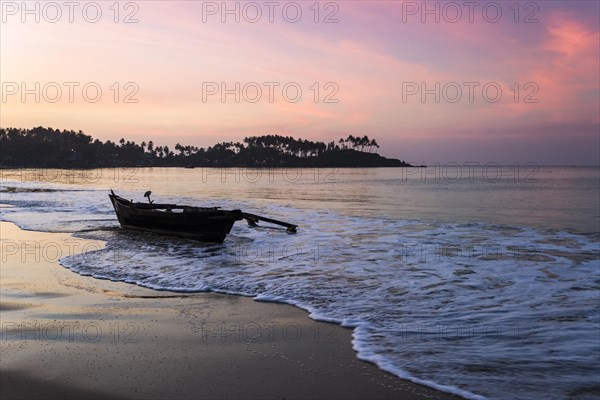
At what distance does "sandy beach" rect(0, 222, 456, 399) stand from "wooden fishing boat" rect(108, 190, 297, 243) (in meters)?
7.28

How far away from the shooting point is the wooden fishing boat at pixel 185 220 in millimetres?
16344

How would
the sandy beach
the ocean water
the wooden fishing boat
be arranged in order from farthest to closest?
the wooden fishing boat, the ocean water, the sandy beach

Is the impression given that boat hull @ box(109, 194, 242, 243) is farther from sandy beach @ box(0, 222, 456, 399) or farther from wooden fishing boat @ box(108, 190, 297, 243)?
sandy beach @ box(0, 222, 456, 399)

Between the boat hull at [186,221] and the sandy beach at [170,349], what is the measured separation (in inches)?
286

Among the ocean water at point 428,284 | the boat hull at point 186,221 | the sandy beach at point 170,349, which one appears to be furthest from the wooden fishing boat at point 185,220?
the sandy beach at point 170,349

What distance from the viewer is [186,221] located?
16.9 metres

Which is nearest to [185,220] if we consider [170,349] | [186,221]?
[186,221]

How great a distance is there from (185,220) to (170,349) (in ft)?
37.5

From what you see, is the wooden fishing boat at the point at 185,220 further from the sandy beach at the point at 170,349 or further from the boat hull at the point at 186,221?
the sandy beach at the point at 170,349

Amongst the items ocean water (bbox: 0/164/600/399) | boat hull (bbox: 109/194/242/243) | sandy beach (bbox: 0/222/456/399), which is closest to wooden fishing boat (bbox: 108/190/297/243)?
boat hull (bbox: 109/194/242/243)

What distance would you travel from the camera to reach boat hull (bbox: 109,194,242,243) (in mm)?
16344

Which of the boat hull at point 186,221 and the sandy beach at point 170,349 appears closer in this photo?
the sandy beach at point 170,349

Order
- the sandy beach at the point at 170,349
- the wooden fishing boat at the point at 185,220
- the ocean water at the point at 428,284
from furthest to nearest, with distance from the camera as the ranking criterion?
the wooden fishing boat at the point at 185,220 → the ocean water at the point at 428,284 → the sandy beach at the point at 170,349

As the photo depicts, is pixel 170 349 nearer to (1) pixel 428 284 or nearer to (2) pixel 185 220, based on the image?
(1) pixel 428 284
